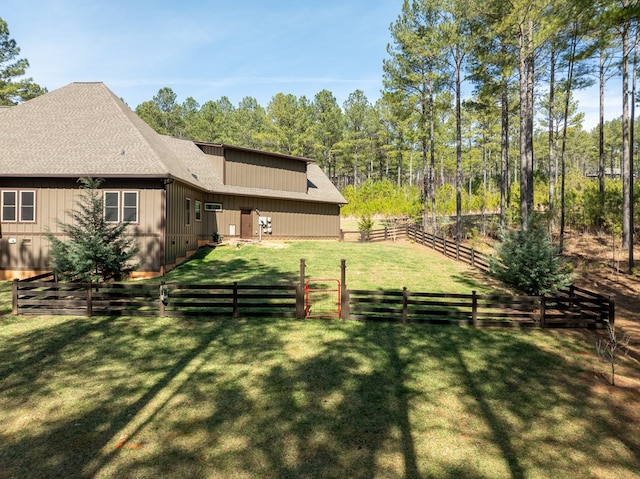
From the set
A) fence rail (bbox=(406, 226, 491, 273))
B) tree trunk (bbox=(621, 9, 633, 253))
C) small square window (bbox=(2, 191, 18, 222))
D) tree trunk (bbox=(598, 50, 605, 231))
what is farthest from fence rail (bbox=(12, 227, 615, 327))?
tree trunk (bbox=(598, 50, 605, 231))

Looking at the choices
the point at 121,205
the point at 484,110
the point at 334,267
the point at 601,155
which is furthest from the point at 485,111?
the point at 121,205

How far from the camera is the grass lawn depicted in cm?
512

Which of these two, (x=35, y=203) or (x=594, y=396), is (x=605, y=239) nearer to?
(x=594, y=396)

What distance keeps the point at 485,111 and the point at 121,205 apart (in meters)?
29.0

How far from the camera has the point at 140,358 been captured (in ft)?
27.6

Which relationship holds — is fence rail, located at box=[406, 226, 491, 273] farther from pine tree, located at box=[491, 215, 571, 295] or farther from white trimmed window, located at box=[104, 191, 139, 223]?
white trimmed window, located at box=[104, 191, 139, 223]

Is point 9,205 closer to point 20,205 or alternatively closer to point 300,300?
point 20,205

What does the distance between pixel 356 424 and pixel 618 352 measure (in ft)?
26.6

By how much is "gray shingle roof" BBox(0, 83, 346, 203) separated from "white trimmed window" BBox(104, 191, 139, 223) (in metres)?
1.05

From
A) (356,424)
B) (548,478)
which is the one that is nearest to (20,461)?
(356,424)

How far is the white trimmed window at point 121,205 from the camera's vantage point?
17438 mm

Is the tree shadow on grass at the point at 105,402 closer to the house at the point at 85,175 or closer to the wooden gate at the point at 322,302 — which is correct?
the wooden gate at the point at 322,302

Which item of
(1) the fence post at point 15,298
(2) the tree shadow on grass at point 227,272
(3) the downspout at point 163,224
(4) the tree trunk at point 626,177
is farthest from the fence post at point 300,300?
(4) the tree trunk at point 626,177

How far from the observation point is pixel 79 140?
61.4 ft
